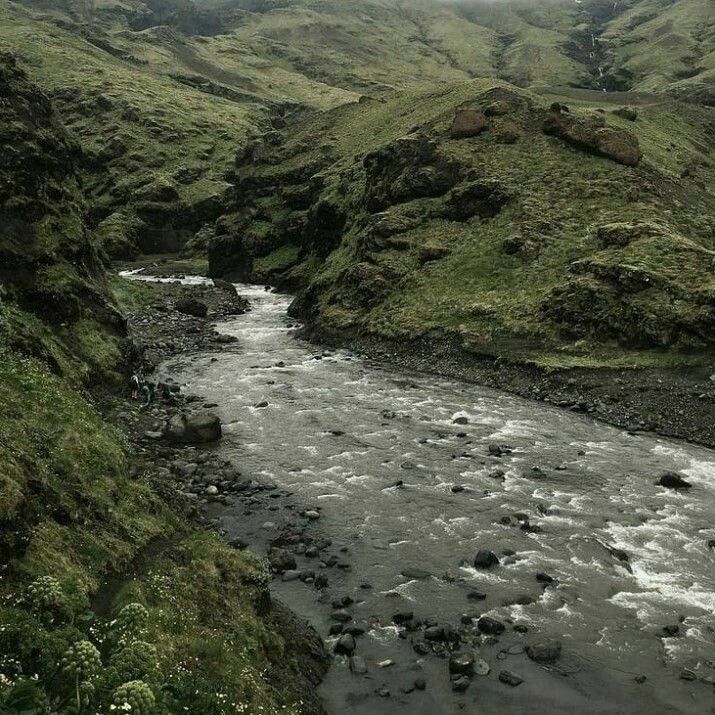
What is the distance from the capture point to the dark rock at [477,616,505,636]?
14594 millimetres

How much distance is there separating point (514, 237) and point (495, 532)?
32.1 m

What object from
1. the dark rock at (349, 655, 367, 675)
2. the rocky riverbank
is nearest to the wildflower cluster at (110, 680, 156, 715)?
the dark rock at (349, 655, 367, 675)

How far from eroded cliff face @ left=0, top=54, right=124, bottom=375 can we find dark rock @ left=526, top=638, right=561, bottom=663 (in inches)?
731

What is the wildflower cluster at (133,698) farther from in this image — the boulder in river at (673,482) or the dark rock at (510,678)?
the boulder in river at (673,482)

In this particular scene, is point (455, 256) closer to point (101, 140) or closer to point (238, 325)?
point (238, 325)

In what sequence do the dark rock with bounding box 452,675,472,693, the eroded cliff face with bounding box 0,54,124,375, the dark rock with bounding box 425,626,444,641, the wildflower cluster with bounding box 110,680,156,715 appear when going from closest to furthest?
1. the wildflower cluster with bounding box 110,680,156,715
2. the dark rock with bounding box 452,675,472,693
3. the dark rock with bounding box 425,626,444,641
4. the eroded cliff face with bounding box 0,54,124,375

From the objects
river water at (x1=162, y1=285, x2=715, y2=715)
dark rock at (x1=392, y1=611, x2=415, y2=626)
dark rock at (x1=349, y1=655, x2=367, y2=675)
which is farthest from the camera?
dark rock at (x1=392, y1=611, x2=415, y2=626)

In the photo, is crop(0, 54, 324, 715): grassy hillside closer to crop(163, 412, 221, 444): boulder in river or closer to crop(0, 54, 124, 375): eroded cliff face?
crop(0, 54, 124, 375): eroded cliff face

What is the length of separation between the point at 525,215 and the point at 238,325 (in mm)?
25693

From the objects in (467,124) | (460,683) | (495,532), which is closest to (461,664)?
(460,683)

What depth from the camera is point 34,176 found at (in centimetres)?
3059

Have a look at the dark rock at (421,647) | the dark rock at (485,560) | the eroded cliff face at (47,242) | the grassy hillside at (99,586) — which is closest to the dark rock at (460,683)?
the dark rock at (421,647)

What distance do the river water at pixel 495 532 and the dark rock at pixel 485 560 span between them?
380mm

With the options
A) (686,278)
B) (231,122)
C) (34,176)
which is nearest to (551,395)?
(686,278)
